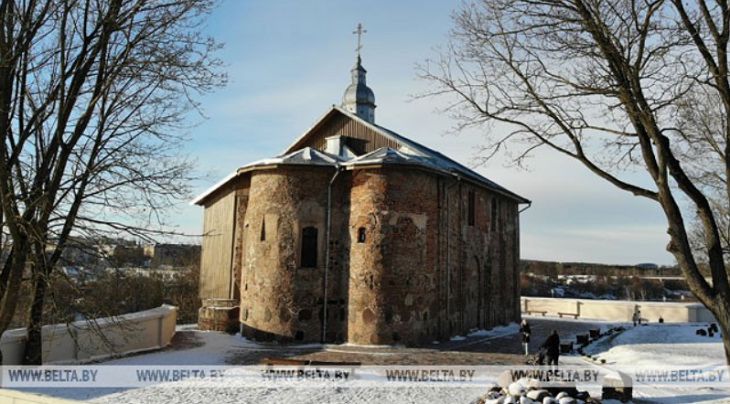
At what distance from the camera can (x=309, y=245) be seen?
62.8 feet

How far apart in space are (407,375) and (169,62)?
824 cm

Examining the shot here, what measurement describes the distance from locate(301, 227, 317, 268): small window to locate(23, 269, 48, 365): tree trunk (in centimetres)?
801

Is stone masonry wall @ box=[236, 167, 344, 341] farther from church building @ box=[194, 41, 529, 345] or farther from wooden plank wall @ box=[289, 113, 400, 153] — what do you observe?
wooden plank wall @ box=[289, 113, 400, 153]

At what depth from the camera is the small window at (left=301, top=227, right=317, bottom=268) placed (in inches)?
750

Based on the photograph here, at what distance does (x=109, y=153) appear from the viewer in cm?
1174

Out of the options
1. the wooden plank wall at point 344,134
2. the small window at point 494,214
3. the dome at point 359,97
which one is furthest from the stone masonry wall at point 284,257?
the small window at point 494,214

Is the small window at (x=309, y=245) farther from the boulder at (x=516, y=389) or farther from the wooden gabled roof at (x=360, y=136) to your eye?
→ the boulder at (x=516, y=389)

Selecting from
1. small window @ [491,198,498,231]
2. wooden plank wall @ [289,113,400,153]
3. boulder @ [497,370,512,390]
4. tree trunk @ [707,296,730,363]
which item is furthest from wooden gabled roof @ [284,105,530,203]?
tree trunk @ [707,296,730,363]

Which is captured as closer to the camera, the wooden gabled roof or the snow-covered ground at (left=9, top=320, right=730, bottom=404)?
the snow-covered ground at (left=9, top=320, right=730, bottom=404)

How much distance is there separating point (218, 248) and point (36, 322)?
12.2 meters

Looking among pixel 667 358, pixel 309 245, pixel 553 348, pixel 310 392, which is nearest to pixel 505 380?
pixel 310 392

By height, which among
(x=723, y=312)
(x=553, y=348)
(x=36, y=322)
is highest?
(x=723, y=312)

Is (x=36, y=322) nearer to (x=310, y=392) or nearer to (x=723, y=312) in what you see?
(x=310, y=392)

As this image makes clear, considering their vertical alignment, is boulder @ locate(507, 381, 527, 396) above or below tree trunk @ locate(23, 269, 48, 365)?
below
